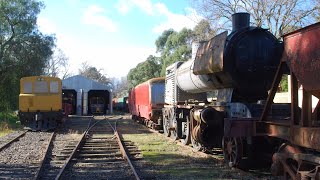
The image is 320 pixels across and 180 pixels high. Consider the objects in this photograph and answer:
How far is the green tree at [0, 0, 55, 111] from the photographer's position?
3133 cm

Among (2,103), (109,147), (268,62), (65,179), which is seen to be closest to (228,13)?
(2,103)

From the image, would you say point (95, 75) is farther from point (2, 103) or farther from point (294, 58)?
point (294, 58)

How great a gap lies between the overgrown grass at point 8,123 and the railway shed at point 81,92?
13304 millimetres

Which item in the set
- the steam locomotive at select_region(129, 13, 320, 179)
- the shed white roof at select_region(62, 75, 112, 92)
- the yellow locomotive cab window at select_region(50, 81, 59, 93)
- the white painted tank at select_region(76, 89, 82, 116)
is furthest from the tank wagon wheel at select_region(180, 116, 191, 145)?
the shed white roof at select_region(62, 75, 112, 92)

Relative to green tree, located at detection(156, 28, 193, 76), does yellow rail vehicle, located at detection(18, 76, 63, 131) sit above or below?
below

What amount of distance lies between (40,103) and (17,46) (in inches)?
514

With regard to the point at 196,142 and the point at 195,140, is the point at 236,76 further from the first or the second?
the point at 196,142

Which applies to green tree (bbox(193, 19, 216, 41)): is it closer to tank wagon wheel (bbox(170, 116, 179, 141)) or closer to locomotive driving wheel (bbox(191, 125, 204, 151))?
tank wagon wheel (bbox(170, 116, 179, 141))

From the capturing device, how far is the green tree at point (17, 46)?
103ft

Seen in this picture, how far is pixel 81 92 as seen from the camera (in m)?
50.6

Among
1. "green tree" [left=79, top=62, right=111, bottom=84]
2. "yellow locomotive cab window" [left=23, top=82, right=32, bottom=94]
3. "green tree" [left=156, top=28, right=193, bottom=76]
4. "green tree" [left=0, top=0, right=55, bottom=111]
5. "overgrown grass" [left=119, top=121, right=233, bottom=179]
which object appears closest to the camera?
"overgrown grass" [left=119, top=121, right=233, bottom=179]

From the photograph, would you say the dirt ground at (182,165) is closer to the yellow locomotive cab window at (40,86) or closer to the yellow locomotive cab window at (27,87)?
the yellow locomotive cab window at (40,86)

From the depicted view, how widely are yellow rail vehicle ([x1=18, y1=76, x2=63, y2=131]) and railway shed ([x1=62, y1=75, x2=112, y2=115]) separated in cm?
2664

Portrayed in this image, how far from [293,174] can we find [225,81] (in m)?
3.96
